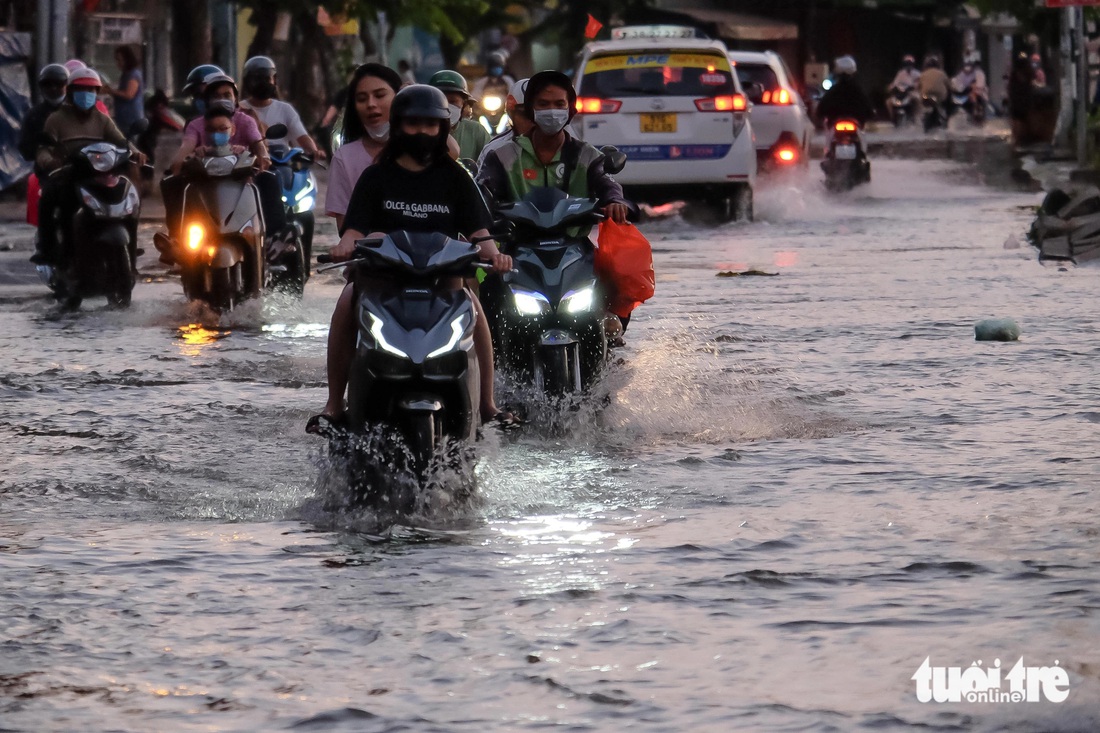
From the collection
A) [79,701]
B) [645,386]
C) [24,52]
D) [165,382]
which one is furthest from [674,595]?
[24,52]

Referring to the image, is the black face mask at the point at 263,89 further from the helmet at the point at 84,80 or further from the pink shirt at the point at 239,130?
the helmet at the point at 84,80

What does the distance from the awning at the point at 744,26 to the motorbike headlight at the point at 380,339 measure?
183 ft

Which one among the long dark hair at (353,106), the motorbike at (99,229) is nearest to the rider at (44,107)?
the motorbike at (99,229)

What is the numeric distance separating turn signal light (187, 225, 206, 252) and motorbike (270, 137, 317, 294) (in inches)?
36.4

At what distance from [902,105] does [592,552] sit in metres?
55.7

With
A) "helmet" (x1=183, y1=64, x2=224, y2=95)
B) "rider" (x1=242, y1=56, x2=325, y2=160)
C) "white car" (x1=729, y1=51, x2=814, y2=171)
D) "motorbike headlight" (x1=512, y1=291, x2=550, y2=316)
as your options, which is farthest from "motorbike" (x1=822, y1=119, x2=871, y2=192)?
"motorbike headlight" (x1=512, y1=291, x2=550, y2=316)

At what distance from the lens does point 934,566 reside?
6.23m

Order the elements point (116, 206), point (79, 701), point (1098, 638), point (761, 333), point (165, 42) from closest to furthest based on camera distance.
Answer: point (79, 701), point (1098, 638), point (761, 333), point (116, 206), point (165, 42)

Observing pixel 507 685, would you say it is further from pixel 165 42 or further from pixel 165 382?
pixel 165 42

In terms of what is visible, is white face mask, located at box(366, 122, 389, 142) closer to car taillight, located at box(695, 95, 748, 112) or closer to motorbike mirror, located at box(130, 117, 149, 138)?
motorbike mirror, located at box(130, 117, 149, 138)

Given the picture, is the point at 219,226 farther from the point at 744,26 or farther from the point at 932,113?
the point at 744,26

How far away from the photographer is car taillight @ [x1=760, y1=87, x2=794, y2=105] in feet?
82.0

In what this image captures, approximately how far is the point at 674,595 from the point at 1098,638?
1103 millimetres

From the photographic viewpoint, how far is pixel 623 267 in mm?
9570
